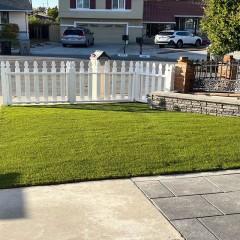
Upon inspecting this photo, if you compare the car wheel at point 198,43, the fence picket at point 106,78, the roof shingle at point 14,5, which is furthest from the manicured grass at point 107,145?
the roof shingle at point 14,5

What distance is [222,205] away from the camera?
4.17 metres

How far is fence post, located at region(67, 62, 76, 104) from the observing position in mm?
9125

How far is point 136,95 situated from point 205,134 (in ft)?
12.2

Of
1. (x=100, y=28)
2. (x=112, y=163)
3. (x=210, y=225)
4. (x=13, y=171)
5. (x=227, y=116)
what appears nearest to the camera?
(x=210, y=225)

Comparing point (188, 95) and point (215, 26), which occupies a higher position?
point (215, 26)

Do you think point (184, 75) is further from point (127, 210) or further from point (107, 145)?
point (127, 210)

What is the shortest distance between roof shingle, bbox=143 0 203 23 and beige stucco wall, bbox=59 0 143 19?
242 centimetres

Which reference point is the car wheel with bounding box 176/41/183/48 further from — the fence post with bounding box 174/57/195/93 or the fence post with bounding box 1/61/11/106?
the fence post with bounding box 1/61/11/106

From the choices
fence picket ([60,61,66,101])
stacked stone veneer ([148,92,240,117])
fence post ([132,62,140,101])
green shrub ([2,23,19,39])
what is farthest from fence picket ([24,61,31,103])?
green shrub ([2,23,19,39])

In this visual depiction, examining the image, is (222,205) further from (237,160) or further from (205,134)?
(205,134)

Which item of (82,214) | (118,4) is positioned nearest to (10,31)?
(118,4)

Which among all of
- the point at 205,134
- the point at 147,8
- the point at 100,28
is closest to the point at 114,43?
the point at 100,28

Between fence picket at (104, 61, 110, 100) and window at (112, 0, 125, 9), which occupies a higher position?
window at (112, 0, 125, 9)

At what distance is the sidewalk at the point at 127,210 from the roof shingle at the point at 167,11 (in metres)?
38.1
